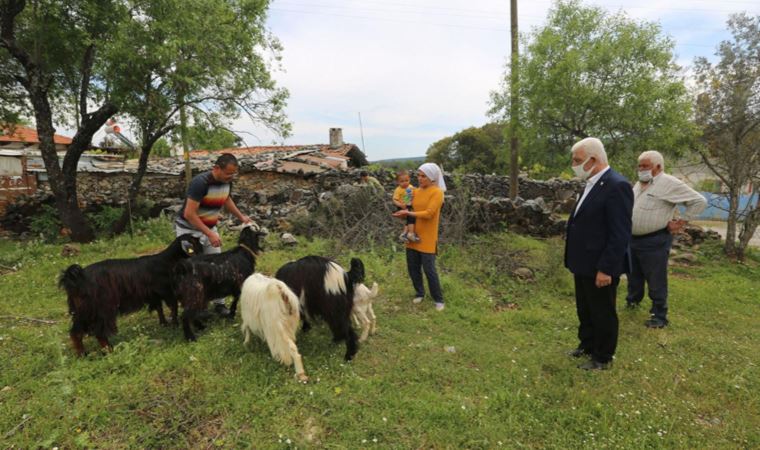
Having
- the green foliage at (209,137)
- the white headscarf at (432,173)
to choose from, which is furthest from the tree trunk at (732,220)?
the green foliage at (209,137)

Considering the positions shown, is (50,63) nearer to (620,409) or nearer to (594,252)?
(594,252)

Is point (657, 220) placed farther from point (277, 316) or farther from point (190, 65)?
point (190, 65)

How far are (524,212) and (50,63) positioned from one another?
12.6 meters

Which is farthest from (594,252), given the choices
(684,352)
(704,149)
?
(704,149)

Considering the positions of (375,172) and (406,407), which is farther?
(375,172)

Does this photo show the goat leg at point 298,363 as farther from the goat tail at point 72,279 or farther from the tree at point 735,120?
the tree at point 735,120

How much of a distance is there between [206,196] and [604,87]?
35.2ft

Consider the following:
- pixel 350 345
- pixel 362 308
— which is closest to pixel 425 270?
pixel 362 308

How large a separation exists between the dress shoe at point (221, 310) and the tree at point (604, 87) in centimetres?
1008

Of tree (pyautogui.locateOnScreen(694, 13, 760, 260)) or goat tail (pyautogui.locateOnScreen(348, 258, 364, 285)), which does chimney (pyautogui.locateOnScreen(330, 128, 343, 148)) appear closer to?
tree (pyautogui.locateOnScreen(694, 13, 760, 260))

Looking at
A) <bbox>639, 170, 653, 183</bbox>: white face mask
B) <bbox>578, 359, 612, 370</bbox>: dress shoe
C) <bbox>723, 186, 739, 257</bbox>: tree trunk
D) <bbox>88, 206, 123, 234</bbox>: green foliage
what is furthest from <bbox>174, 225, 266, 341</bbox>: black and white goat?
<bbox>723, 186, 739, 257</bbox>: tree trunk

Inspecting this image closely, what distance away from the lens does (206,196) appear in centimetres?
407

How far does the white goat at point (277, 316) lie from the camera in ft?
10.5

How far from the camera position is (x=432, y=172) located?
4.56m
